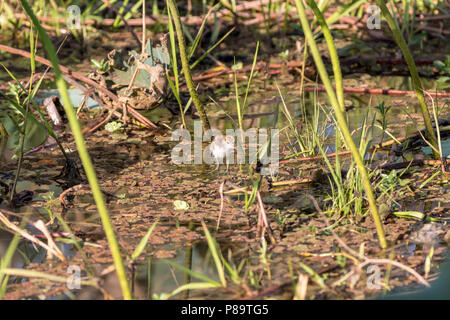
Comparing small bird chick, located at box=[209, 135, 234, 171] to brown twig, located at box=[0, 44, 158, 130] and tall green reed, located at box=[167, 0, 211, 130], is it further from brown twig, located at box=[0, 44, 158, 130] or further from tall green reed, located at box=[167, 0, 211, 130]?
brown twig, located at box=[0, 44, 158, 130]

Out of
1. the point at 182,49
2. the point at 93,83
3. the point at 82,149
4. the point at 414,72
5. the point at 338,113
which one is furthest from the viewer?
the point at 93,83

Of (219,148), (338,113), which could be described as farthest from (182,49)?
(338,113)

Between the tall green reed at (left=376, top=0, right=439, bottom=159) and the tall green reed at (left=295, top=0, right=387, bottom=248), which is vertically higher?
the tall green reed at (left=376, top=0, right=439, bottom=159)

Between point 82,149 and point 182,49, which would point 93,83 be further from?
point 82,149

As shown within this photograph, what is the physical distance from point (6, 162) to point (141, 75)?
0.67 metres

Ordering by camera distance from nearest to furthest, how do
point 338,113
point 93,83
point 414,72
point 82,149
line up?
point 82,149
point 338,113
point 414,72
point 93,83

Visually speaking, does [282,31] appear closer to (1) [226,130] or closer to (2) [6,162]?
(1) [226,130]

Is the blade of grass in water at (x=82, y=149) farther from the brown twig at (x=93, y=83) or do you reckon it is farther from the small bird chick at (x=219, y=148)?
the brown twig at (x=93, y=83)

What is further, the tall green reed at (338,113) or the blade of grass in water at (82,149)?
the tall green reed at (338,113)

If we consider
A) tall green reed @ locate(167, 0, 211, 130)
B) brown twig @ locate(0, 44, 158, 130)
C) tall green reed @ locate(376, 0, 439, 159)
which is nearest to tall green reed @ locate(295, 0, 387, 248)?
tall green reed @ locate(376, 0, 439, 159)

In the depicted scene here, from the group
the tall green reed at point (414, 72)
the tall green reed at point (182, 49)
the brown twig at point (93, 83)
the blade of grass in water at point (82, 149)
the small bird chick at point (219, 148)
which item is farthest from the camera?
the brown twig at point (93, 83)

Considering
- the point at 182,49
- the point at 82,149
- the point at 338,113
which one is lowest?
the point at 82,149

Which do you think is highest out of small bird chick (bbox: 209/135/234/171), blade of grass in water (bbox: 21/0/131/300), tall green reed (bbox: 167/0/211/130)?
tall green reed (bbox: 167/0/211/130)

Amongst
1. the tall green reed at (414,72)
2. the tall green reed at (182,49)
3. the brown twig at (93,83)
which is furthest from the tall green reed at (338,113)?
the brown twig at (93,83)
